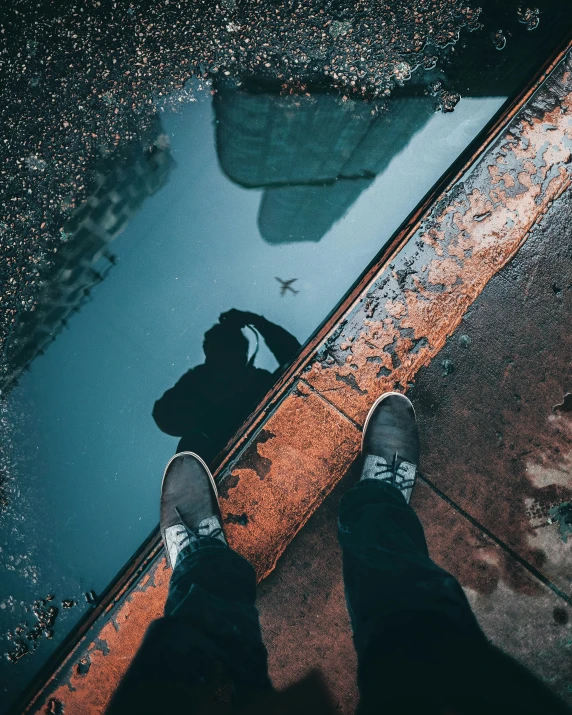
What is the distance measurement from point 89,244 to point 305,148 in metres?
1.15

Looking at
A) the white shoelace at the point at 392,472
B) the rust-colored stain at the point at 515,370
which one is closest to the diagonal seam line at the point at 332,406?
the white shoelace at the point at 392,472

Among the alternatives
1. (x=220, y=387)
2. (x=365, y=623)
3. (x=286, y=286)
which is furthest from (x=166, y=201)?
(x=365, y=623)

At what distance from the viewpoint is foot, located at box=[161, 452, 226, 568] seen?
1.61 meters

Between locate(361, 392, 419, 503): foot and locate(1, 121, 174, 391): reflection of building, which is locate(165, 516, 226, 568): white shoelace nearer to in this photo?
locate(361, 392, 419, 503): foot

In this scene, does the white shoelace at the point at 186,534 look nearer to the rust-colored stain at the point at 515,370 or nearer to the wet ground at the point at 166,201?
the wet ground at the point at 166,201

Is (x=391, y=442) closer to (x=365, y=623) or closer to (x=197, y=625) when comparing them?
(x=365, y=623)

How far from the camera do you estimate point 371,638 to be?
3.99 ft

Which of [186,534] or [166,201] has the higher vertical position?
[166,201]

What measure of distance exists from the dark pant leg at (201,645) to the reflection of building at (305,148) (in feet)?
4.86

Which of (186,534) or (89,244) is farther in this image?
(89,244)

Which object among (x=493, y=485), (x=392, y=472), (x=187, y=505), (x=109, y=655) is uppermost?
(x=493, y=485)

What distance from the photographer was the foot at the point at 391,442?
1.60 meters

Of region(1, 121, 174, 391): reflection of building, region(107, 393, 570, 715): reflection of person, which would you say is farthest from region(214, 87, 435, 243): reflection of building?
region(107, 393, 570, 715): reflection of person

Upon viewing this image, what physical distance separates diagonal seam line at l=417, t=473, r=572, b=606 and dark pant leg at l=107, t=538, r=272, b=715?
895mm
